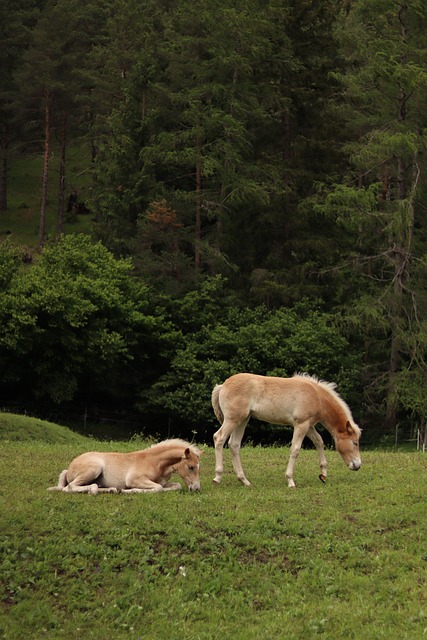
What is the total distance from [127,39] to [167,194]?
26286 millimetres

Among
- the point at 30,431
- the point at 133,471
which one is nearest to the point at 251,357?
the point at 30,431

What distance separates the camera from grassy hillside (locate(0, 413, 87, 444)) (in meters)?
23.0

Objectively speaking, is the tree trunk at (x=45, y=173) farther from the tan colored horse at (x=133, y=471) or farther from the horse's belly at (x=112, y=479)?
the horse's belly at (x=112, y=479)

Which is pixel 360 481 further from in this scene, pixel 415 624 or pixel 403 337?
pixel 403 337

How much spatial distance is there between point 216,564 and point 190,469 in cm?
293

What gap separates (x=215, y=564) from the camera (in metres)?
10.5

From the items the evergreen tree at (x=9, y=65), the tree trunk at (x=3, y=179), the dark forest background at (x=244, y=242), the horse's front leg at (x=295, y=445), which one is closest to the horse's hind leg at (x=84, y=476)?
the horse's front leg at (x=295, y=445)

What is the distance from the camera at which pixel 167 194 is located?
44.5 m

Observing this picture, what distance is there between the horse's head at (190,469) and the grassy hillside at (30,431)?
34.2 ft

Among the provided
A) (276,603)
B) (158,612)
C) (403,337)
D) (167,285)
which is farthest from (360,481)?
(167,285)

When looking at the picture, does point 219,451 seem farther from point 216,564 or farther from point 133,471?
point 216,564

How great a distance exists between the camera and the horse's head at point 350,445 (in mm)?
14422

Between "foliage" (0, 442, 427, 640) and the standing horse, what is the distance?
797mm

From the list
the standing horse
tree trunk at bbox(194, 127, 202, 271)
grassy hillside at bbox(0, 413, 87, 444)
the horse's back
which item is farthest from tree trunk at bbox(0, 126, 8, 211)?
the horse's back
